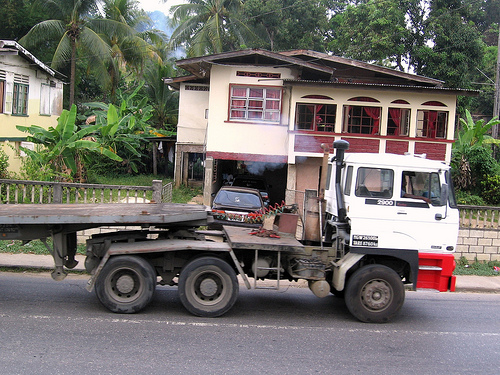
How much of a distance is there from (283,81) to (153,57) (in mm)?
15660

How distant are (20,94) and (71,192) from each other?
1173 cm

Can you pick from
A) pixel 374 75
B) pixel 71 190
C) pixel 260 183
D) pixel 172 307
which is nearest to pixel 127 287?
pixel 172 307

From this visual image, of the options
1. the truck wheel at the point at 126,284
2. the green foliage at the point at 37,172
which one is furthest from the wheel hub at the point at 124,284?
the green foliage at the point at 37,172

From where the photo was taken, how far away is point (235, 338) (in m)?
6.55

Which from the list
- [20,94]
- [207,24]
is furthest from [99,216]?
[207,24]

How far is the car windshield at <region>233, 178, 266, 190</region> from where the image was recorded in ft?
60.9

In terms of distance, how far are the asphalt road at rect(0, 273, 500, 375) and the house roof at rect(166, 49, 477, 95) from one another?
40.7ft

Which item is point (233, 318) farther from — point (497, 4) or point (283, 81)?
point (497, 4)

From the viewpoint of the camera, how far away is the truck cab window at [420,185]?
761 centimetres

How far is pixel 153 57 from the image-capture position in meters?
31.7

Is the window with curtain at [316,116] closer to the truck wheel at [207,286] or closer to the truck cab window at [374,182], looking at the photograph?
the truck cab window at [374,182]

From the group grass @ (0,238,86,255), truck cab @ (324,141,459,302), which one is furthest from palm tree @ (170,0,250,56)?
truck cab @ (324,141,459,302)

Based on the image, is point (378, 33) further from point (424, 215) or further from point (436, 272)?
point (436, 272)

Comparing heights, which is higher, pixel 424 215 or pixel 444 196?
pixel 444 196
